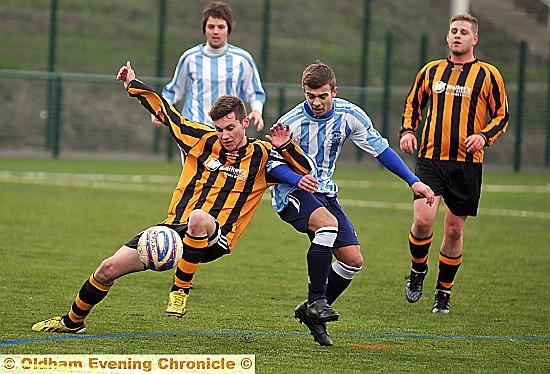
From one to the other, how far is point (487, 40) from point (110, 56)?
9133 millimetres

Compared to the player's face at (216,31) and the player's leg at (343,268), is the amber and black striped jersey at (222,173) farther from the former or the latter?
the player's face at (216,31)

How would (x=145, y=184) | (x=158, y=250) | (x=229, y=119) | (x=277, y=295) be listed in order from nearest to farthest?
(x=158, y=250) < (x=229, y=119) < (x=277, y=295) < (x=145, y=184)

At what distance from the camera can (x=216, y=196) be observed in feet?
21.2

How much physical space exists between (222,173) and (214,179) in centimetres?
6

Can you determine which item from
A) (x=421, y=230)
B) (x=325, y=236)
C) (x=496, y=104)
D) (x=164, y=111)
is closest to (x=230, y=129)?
(x=164, y=111)

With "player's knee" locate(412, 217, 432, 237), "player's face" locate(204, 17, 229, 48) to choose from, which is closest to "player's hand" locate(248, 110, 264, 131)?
"player's face" locate(204, 17, 229, 48)

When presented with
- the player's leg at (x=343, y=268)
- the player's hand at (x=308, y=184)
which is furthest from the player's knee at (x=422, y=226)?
the player's hand at (x=308, y=184)

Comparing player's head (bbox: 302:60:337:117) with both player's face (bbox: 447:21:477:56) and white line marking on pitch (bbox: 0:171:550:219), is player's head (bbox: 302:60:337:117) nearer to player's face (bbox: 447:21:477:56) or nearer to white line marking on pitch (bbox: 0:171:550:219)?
player's face (bbox: 447:21:477:56)

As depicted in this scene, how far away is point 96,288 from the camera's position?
20.3 ft

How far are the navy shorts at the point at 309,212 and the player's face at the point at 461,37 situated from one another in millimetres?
1629

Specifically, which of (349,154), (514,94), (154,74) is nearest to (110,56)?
(154,74)

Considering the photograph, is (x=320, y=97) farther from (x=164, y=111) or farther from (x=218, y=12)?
(x=218, y=12)

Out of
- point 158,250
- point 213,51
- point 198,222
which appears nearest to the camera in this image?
point 158,250

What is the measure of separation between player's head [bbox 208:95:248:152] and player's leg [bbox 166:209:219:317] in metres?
0.43
